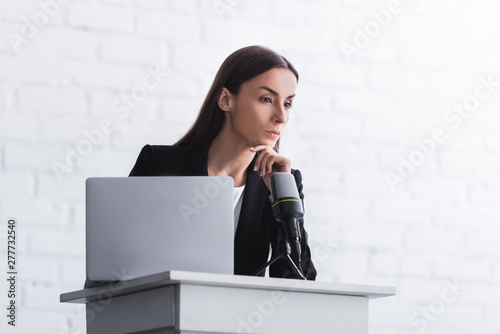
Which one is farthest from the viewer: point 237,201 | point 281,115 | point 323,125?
point 323,125

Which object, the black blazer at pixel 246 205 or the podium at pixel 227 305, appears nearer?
the podium at pixel 227 305

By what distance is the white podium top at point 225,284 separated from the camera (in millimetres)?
1234

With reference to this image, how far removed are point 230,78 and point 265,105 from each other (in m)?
0.18

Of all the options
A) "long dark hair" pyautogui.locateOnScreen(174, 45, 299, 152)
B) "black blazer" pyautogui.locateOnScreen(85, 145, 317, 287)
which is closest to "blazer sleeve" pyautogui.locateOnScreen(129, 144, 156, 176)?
"black blazer" pyautogui.locateOnScreen(85, 145, 317, 287)

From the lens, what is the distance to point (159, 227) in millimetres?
1364

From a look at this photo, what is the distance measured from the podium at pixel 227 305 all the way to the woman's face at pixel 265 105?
0.69m

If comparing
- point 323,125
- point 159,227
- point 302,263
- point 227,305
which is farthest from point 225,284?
point 323,125

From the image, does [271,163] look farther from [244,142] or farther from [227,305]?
[227,305]

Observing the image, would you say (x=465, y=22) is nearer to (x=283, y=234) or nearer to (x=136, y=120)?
(x=136, y=120)

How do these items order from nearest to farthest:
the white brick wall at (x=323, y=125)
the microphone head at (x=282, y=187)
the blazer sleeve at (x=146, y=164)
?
1. the microphone head at (x=282, y=187)
2. the blazer sleeve at (x=146, y=164)
3. the white brick wall at (x=323, y=125)

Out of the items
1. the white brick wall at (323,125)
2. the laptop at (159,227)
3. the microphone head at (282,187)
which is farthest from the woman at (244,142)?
the laptop at (159,227)

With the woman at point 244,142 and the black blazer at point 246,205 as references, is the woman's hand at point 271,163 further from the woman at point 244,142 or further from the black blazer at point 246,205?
the black blazer at point 246,205

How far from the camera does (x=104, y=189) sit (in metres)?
1.40

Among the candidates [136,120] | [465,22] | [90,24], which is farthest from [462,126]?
[90,24]
